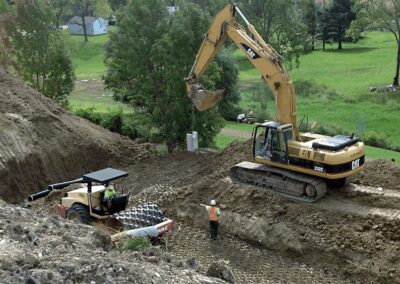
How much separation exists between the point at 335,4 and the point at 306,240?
42.1 metres

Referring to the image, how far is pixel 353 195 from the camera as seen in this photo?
15.7m

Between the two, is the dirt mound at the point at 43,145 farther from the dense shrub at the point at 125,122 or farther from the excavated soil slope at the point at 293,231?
the excavated soil slope at the point at 293,231

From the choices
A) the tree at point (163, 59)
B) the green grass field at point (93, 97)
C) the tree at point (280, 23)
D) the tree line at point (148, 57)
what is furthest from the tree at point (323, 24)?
the tree at point (163, 59)

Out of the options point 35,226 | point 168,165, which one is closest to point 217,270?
point 35,226

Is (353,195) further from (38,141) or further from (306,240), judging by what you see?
(38,141)

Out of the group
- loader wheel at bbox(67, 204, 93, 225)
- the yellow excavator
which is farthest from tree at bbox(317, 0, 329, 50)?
loader wheel at bbox(67, 204, 93, 225)

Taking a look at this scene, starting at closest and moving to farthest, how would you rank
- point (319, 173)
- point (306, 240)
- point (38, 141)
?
point (306, 240) → point (319, 173) → point (38, 141)

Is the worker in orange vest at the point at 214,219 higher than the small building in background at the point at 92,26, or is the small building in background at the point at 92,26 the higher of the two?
the small building in background at the point at 92,26

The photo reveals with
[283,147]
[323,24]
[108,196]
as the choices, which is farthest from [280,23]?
[108,196]

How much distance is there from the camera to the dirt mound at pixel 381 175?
650 inches

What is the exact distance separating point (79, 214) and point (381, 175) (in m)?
8.59

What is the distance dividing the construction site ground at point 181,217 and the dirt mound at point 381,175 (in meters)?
0.04

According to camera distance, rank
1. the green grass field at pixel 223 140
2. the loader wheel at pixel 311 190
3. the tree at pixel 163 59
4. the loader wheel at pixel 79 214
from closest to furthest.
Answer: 1. the loader wheel at pixel 79 214
2. the loader wheel at pixel 311 190
3. the tree at pixel 163 59
4. the green grass field at pixel 223 140

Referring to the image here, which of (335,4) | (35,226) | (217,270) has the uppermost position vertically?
Result: (335,4)
